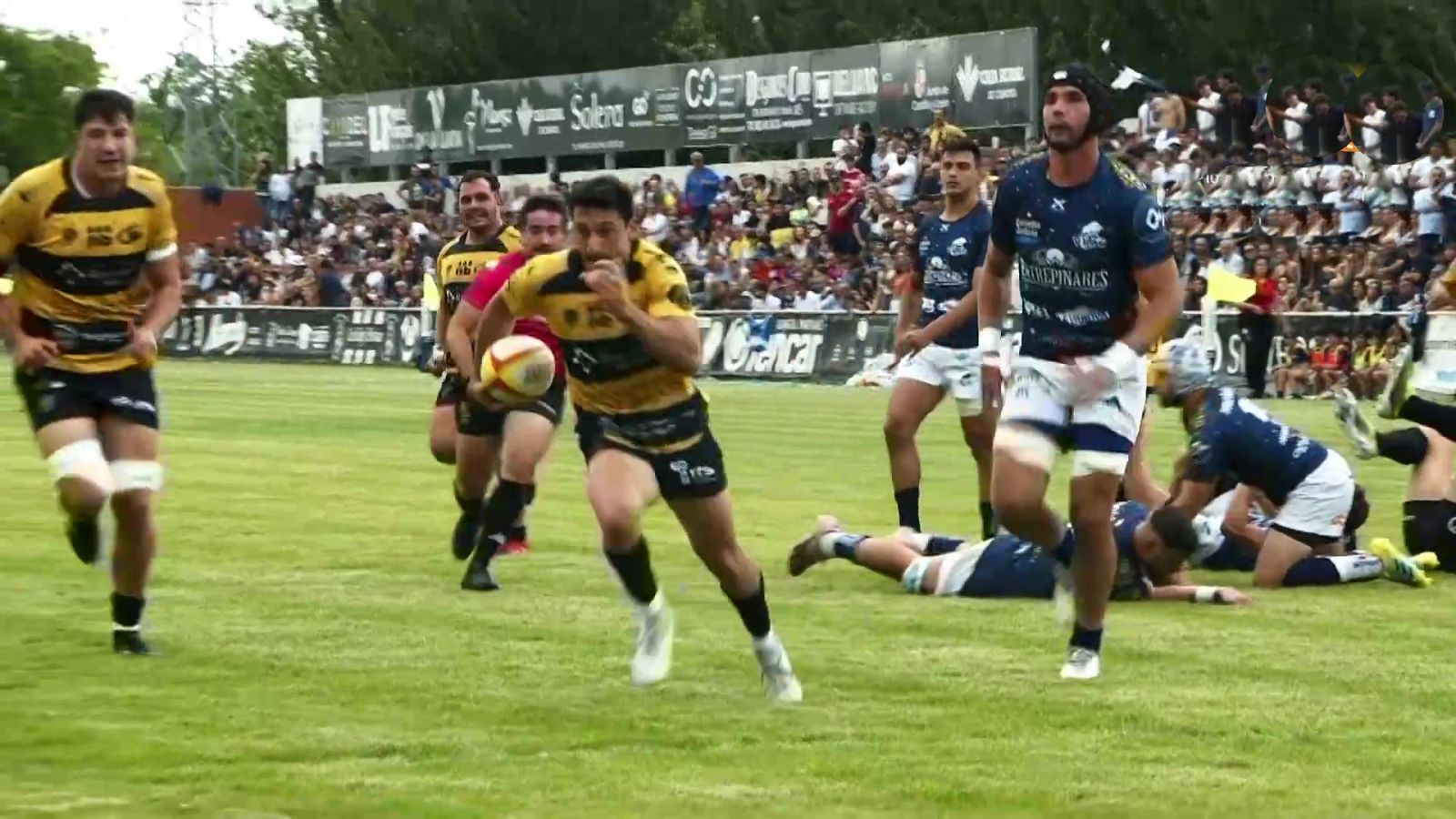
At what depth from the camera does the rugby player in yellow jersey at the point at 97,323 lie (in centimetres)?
995

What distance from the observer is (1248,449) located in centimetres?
1212

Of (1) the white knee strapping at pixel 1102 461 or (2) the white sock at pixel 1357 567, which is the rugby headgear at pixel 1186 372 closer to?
(2) the white sock at pixel 1357 567

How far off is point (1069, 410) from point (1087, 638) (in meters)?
0.86

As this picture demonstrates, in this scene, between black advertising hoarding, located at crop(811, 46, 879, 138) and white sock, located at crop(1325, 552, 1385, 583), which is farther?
black advertising hoarding, located at crop(811, 46, 879, 138)

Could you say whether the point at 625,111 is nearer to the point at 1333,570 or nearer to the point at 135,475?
the point at 1333,570

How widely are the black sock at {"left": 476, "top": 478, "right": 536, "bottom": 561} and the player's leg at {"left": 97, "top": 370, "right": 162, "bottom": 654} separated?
264cm

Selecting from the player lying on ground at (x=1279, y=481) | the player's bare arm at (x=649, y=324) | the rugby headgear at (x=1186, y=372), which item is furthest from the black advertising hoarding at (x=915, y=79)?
the player's bare arm at (x=649, y=324)

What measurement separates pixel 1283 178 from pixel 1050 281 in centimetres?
2546

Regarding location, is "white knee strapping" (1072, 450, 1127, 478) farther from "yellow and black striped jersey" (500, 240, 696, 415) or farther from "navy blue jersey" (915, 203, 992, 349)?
"navy blue jersey" (915, 203, 992, 349)

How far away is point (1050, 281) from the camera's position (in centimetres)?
950

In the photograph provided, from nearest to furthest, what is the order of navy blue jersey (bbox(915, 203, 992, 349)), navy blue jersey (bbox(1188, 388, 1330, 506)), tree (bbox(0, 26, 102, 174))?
navy blue jersey (bbox(1188, 388, 1330, 506)) < navy blue jersey (bbox(915, 203, 992, 349)) < tree (bbox(0, 26, 102, 174))

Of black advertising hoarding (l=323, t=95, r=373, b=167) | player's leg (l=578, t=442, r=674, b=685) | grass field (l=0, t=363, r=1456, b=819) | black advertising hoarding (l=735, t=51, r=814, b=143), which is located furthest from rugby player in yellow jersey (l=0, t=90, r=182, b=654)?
black advertising hoarding (l=323, t=95, r=373, b=167)

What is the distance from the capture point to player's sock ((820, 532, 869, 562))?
12562 millimetres

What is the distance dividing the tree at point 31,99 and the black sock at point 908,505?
6532 centimetres
